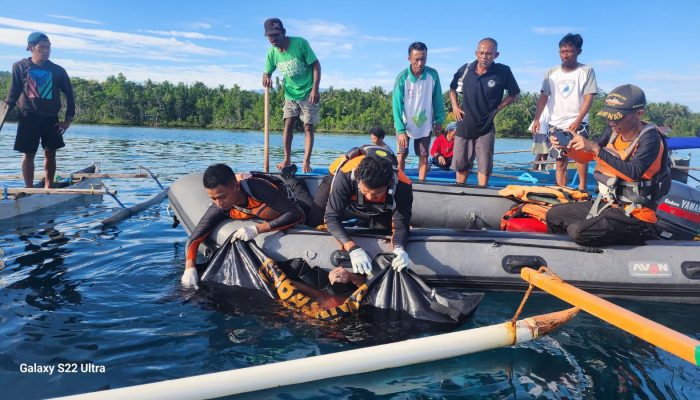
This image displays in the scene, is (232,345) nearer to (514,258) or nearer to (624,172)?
(514,258)

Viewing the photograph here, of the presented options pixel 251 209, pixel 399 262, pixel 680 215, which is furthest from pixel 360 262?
pixel 680 215

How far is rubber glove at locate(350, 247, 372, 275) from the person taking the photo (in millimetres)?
3953

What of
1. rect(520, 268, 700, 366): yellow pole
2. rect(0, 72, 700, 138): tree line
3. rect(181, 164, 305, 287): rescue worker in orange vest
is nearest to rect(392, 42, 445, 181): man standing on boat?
rect(181, 164, 305, 287): rescue worker in orange vest

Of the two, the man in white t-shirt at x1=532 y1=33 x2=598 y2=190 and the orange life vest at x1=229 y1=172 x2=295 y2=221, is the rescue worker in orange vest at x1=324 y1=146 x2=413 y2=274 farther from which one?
the man in white t-shirt at x1=532 y1=33 x2=598 y2=190

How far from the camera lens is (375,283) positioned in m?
3.82

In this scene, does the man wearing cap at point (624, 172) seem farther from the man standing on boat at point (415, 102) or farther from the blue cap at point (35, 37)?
the blue cap at point (35, 37)

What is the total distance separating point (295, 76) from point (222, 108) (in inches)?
2283

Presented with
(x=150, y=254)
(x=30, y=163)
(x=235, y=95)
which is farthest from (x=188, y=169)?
(x=235, y=95)

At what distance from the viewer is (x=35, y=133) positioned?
6.73 m

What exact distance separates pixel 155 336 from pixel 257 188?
63.9 inches

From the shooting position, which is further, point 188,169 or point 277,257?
point 188,169

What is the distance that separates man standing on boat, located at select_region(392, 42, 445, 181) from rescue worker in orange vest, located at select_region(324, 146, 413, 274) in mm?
2145

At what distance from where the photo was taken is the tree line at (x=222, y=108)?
55844mm

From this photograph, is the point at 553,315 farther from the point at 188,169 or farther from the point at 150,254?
the point at 188,169
